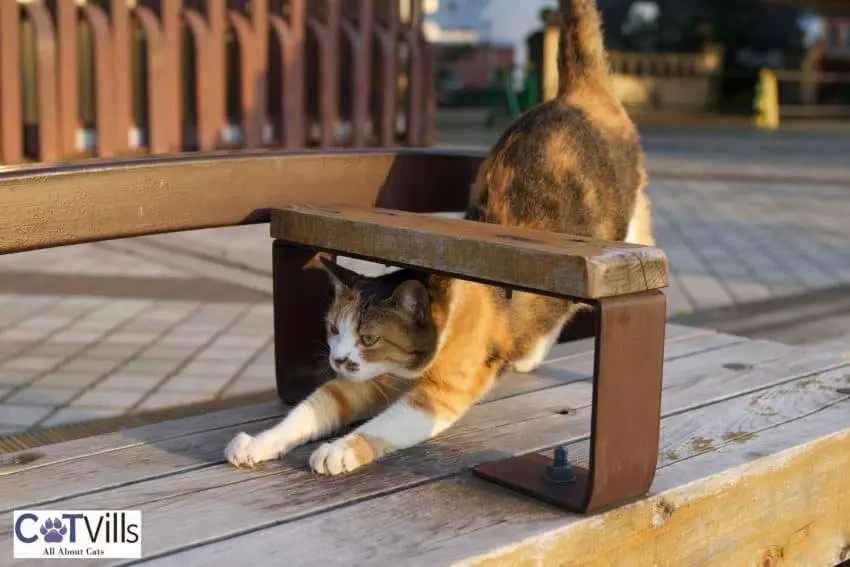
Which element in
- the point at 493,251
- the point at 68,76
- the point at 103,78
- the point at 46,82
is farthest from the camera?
the point at 103,78

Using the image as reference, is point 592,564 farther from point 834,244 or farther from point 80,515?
point 834,244

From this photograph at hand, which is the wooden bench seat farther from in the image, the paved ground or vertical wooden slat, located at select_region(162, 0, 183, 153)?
vertical wooden slat, located at select_region(162, 0, 183, 153)

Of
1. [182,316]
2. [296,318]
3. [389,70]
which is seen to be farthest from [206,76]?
[296,318]

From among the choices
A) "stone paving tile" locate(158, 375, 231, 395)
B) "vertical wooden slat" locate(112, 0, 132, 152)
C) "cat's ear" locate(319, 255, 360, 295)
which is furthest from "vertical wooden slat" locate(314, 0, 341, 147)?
Result: "cat's ear" locate(319, 255, 360, 295)

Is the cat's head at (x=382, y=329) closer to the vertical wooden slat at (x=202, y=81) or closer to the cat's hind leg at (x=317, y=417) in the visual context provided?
the cat's hind leg at (x=317, y=417)

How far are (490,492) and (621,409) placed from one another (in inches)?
12.6

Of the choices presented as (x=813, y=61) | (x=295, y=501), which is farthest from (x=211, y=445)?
(x=813, y=61)

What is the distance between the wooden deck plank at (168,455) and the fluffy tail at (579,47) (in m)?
1.13

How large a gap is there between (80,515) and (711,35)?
31644 millimetres

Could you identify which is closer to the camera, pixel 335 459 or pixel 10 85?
pixel 335 459

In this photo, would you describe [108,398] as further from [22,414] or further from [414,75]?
[414,75]

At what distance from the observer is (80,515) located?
181 cm

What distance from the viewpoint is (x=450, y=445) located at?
88.9 inches

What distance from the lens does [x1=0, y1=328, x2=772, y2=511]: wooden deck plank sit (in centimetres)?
198
